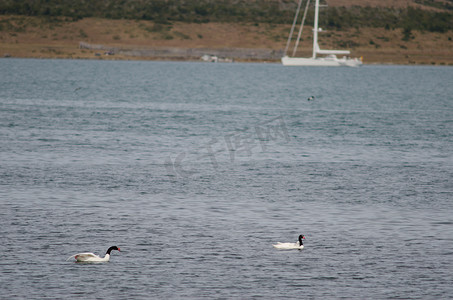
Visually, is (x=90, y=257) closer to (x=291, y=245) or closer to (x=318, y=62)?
(x=291, y=245)

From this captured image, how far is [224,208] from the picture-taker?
88.9 ft

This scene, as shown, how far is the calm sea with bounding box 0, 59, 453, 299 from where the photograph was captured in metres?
19.2

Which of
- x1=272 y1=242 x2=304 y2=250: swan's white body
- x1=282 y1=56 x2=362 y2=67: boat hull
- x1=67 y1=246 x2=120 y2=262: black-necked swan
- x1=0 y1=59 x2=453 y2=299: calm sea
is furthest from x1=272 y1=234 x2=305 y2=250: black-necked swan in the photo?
x1=282 y1=56 x2=362 y2=67: boat hull

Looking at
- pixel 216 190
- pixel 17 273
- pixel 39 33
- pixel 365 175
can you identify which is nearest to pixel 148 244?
pixel 17 273

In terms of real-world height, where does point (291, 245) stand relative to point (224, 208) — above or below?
above

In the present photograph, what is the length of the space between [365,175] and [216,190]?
7.70m

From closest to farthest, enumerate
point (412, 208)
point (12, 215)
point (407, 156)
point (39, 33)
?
point (12, 215) < point (412, 208) < point (407, 156) < point (39, 33)

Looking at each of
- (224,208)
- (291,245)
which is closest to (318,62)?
(224,208)

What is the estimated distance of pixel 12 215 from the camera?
2505 cm

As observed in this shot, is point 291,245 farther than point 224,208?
No

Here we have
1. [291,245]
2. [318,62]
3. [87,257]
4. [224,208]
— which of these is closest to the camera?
[87,257]

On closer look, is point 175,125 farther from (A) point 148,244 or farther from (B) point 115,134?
(A) point 148,244

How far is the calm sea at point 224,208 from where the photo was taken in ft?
62.9

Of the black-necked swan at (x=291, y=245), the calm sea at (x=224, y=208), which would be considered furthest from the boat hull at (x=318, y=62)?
the black-necked swan at (x=291, y=245)
